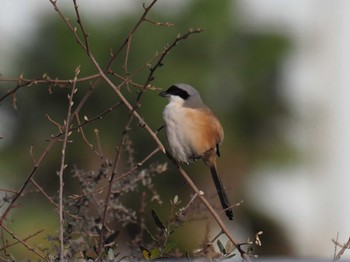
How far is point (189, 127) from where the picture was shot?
Result: 5.96 m

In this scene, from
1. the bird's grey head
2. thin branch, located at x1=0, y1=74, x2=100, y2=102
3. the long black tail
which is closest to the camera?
thin branch, located at x1=0, y1=74, x2=100, y2=102

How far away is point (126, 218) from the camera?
4180 mm

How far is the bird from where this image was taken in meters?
5.80

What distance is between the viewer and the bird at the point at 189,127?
19.0ft

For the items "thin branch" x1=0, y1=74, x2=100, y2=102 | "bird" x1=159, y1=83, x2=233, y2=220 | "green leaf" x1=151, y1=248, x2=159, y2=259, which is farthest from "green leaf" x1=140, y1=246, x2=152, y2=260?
"bird" x1=159, y1=83, x2=233, y2=220

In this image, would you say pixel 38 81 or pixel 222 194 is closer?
pixel 38 81

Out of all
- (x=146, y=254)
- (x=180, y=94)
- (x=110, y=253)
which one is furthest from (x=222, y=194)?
(x=110, y=253)

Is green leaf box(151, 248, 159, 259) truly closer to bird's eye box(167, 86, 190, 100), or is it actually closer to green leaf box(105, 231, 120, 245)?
green leaf box(105, 231, 120, 245)

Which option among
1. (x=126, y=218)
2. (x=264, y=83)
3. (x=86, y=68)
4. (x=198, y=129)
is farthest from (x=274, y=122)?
(x=126, y=218)

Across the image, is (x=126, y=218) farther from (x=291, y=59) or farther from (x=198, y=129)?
(x=291, y=59)

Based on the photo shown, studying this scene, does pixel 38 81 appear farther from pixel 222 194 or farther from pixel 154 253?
pixel 222 194

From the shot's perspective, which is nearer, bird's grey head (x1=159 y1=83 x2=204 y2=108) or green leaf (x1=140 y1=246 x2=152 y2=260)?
green leaf (x1=140 y1=246 x2=152 y2=260)

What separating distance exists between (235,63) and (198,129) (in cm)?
1649

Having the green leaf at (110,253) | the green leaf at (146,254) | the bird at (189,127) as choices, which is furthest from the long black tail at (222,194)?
the green leaf at (110,253)
